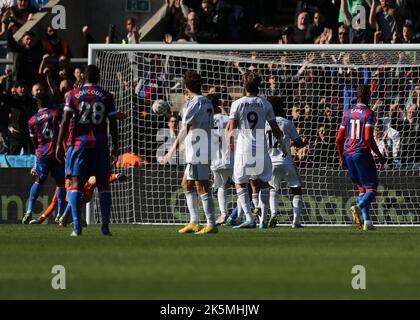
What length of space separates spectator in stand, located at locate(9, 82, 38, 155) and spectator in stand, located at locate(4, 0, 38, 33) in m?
3.48

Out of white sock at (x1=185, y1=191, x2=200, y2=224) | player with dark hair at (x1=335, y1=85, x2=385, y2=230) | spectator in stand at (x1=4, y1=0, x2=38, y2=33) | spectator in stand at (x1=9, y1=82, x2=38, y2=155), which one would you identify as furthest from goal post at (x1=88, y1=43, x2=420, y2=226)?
spectator in stand at (x1=4, y1=0, x2=38, y2=33)

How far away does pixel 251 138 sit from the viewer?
17781 millimetres

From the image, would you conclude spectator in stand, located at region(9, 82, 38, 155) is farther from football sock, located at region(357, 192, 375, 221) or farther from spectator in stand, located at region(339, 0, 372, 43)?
football sock, located at region(357, 192, 375, 221)

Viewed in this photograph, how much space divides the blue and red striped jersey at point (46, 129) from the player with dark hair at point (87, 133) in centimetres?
436

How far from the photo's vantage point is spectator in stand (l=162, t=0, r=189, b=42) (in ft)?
85.3

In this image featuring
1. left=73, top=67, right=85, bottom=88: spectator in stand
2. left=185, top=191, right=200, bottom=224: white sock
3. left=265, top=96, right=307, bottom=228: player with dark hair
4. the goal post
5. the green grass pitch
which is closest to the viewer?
the green grass pitch

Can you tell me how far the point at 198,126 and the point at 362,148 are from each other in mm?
2887

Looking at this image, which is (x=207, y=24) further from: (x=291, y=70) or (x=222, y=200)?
(x=222, y=200)

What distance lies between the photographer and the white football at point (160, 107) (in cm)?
2164

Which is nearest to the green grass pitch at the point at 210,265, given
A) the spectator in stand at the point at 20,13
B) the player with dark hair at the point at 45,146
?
the player with dark hair at the point at 45,146

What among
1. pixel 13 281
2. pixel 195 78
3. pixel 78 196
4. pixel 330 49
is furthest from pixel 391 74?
pixel 13 281

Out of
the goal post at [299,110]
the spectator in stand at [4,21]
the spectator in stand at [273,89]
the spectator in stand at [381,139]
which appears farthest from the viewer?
the spectator in stand at [4,21]

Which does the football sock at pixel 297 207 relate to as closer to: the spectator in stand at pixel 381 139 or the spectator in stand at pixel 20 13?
the spectator in stand at pixel 381 139
